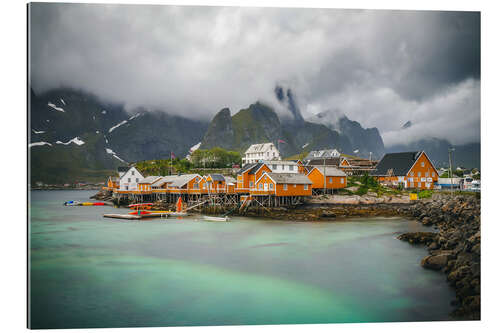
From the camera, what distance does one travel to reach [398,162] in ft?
37.1

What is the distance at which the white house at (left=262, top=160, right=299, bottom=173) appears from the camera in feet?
65.6

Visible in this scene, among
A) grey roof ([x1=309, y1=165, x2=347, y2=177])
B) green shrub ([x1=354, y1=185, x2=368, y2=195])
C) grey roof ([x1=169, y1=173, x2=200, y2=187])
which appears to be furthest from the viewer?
grey roof ([x1=169, y1=173, x2=200, y2=187])

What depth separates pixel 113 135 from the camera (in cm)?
1079

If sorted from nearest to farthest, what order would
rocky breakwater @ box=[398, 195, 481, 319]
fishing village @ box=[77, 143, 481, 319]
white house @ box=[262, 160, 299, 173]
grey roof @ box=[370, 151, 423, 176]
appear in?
rocky breakwater @ box=[398, 195, 481, 319], fishing village @ box=[77, 143, 481, 319], grey roof @ box=[370, 151, 423, 176], white house @ box=[262, 160, 299, 173]

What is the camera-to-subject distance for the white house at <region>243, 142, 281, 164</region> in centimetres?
2725

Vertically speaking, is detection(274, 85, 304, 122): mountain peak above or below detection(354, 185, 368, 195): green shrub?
above

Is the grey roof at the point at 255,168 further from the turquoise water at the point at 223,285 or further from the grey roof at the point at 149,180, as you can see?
the turquoise water at the point at 223,285

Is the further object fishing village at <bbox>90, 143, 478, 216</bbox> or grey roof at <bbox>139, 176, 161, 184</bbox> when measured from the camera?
grey roof at <bbox>139, 176, 161, 184</bbox>

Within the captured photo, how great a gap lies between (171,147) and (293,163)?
783cm

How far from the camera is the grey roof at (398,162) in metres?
8.81

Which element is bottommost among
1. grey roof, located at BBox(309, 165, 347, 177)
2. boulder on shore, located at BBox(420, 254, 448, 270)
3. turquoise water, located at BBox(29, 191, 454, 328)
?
turquoise water, located at BBox(29, 191, 454, 328)

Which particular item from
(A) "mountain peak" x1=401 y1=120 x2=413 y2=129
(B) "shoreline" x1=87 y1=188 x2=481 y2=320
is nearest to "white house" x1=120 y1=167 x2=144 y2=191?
(B) "shoreline" x1=87 y1=188 x2=481 y2=320

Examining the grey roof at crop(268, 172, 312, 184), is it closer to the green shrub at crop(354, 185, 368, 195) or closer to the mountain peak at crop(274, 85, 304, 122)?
the green shrub at crop(354, 185, 368, 195)

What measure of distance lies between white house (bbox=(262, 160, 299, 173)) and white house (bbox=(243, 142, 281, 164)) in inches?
189
